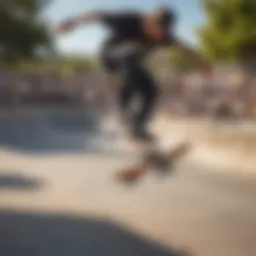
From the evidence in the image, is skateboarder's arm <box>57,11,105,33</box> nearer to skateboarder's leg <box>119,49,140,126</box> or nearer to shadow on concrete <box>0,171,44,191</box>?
skateboarder's leg <box>119,49,140,126</box>

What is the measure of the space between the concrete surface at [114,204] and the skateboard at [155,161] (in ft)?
0.06

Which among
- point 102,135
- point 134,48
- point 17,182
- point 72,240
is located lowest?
point 72,240

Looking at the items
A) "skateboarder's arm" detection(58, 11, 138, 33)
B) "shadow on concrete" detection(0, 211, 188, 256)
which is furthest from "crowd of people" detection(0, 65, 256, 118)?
"shadow on concrete" detection(0, 211, 188, 256)

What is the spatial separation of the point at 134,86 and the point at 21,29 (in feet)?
1.09

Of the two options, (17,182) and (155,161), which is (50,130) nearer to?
(17,182)

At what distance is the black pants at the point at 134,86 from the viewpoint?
1396mm

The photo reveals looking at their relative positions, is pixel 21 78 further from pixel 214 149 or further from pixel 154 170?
pixel 214 149

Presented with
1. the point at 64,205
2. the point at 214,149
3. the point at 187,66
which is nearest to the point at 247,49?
the point at 187,66

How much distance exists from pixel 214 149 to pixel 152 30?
339mm

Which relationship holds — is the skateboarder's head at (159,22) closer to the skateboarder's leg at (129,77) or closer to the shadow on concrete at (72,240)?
the skateboarder's leg at (129,77)

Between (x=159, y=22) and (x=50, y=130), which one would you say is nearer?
(x=159, y=22)

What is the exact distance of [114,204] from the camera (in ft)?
4.72

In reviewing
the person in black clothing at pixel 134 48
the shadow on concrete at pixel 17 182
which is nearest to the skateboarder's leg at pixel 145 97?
the person in black clothing at pixel 134 48

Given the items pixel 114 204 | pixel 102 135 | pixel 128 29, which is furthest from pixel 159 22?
pixel 114 204
